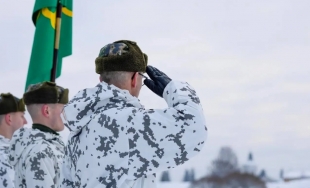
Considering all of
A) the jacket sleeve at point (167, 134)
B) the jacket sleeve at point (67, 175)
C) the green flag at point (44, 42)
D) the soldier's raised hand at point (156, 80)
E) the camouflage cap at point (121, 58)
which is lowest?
the jacket sleeve at point (67, 175)

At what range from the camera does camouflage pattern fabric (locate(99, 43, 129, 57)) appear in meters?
3.60

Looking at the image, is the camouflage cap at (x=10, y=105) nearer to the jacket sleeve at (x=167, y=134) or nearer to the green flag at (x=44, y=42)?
the green flag at (x=44, y=42)

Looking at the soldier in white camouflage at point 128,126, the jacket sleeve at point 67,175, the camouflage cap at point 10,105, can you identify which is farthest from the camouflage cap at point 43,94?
the soldier in white camouflage at point 128,126

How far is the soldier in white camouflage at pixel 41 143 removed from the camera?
201 inches

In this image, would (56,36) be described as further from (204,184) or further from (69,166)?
(204,184)

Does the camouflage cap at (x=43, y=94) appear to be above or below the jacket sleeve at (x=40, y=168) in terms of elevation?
above

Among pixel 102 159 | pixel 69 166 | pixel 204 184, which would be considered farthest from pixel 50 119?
pixel 204 184

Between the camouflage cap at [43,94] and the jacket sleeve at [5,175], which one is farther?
the jacket sleeve at [5,175]

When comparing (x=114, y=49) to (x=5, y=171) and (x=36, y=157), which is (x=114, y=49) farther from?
(x=5, y=171)

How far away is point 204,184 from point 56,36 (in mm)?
61838

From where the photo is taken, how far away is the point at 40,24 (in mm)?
7223

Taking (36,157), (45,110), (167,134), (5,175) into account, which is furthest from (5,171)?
(167,134)

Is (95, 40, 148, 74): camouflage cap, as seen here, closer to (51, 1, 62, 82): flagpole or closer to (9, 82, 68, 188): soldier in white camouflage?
(9, 82, 68, 188): soldier in white camouflage

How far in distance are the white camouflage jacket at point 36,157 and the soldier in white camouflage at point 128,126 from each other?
1478mm
